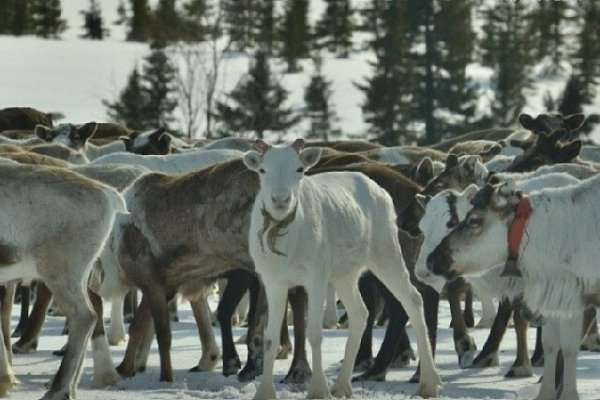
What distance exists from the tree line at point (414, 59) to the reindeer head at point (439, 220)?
166ft

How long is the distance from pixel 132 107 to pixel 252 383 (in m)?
56.2

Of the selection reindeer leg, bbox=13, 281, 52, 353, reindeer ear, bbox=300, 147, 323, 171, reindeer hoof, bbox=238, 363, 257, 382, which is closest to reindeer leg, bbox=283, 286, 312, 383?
reindeer hoof, bbox=238, 363, 257, 382

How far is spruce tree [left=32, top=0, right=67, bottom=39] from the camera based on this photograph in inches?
4491

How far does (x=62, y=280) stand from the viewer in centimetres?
1141

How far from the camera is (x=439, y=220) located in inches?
478

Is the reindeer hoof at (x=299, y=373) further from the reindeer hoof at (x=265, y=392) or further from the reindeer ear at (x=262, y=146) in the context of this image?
the reindeer ear at (x=262, y=146)

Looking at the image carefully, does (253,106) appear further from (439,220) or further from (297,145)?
(439,220)

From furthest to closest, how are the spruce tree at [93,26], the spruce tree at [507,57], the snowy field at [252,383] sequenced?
the spruce tree at [93,26], the spruce tree at [507,57], the snowy field at [252,383]

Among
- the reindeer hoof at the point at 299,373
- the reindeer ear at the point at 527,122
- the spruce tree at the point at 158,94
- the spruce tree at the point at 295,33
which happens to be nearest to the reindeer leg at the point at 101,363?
the reindeer hoof at the point at 299,373

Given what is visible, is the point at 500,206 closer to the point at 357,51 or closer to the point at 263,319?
the point at 263,319

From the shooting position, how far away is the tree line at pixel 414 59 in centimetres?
7119

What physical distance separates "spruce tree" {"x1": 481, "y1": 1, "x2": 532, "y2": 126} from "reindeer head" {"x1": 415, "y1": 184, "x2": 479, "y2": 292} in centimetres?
6239

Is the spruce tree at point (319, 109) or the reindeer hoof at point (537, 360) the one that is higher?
the reindeer hoof at point (537, 360)

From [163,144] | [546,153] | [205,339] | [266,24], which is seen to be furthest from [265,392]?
[266,24]
